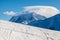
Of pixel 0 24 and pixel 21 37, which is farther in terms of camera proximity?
pixel 0 24

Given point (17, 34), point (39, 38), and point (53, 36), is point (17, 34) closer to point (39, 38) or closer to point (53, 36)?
point (39, 38)

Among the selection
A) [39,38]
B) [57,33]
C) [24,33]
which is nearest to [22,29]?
[24,33]

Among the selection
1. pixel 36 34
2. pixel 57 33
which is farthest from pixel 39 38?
pixel 57 33

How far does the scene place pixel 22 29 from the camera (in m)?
6.81

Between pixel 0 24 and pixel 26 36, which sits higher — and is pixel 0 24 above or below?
above

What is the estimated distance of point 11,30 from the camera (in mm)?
6621

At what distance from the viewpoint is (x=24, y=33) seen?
21.8 ft

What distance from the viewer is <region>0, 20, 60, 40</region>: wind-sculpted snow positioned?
21.2 feet

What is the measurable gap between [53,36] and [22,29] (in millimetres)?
1129

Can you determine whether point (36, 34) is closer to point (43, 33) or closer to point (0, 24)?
point (43, 33)

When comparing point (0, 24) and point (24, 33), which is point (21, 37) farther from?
point (0, 24)

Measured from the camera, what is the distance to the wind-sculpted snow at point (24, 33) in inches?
255

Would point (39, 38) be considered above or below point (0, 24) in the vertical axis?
below

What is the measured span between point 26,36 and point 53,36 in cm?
94
